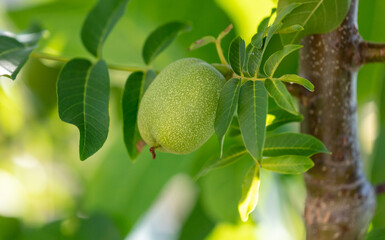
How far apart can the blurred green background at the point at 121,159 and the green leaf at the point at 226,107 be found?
304mm

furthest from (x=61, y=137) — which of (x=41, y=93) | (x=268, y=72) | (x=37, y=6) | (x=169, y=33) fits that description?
(x=268, y=72)

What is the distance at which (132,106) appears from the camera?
0.67m

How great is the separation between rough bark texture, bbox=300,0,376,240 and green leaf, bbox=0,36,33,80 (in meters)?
0.36

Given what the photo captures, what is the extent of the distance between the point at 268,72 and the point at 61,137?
1135mm

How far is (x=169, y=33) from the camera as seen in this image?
0.73 m

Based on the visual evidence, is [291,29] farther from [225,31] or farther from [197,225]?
[197,225]

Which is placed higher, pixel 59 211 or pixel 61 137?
pixel 61 137

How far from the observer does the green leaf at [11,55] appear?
1.88 feet

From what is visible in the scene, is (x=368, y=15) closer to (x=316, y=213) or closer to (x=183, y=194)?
(x=316, y=213)

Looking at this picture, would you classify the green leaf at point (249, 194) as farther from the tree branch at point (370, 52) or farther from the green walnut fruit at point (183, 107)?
the tree branch at point (370, 52)

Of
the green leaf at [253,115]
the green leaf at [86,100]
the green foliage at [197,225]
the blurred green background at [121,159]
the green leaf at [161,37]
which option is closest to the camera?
the green leaf at [253,115]

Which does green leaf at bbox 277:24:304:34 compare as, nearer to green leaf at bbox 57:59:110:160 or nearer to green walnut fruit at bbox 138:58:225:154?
green walnut fruit at bbox 138:58:225:154

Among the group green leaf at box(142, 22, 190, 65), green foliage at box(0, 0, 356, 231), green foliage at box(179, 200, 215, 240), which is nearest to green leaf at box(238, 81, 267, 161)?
green foliage at box(0, 0, 356, 231)

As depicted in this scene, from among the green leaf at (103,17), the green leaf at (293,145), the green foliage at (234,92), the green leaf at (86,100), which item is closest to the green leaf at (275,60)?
the green foliage at (234,92)
